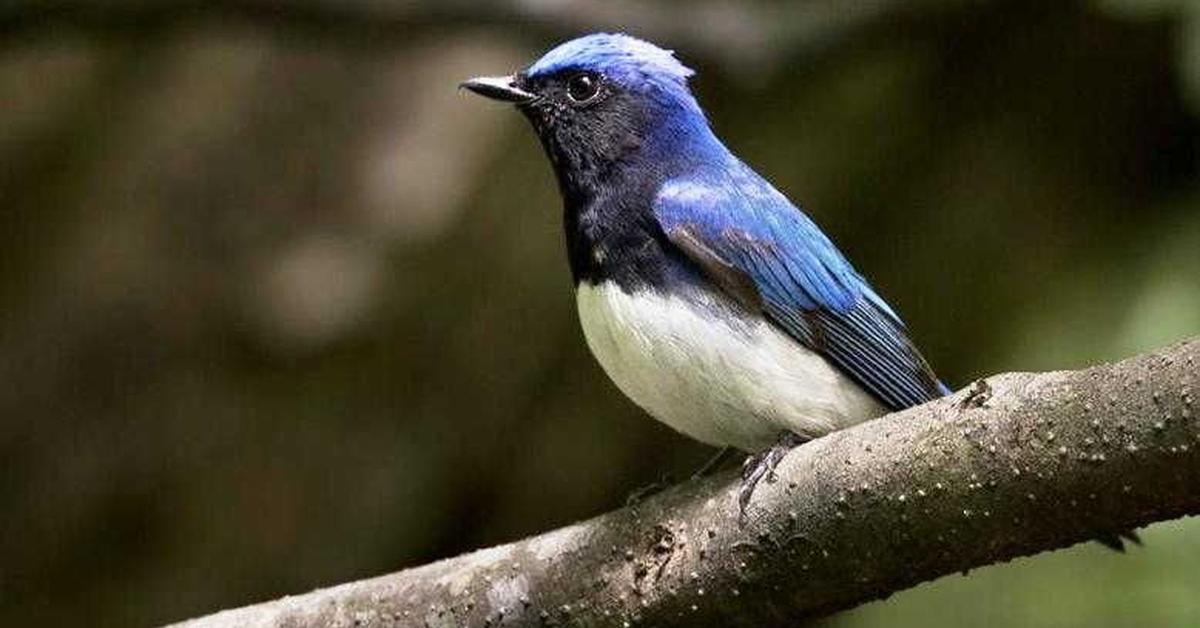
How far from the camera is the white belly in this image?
11.6 feet

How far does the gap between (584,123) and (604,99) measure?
10cm

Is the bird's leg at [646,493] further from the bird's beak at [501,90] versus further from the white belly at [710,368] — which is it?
the bird's beak at [501,90]

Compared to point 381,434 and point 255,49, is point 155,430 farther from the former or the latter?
point 255,49

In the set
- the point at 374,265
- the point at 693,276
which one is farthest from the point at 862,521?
the point at 374,265

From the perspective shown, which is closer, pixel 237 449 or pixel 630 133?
pixel 630 133

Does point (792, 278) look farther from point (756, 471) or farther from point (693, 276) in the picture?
point (756, 471)

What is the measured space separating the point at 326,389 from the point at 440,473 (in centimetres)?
56

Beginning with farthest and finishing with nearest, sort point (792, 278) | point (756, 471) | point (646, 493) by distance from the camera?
point (792, 278)
point (646, 493)
point (756, 471)

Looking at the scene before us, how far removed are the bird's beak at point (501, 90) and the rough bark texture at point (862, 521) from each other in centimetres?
121

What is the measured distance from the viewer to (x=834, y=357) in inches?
148

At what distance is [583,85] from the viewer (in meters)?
4.14

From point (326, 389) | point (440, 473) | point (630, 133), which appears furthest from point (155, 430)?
point (630, 133)

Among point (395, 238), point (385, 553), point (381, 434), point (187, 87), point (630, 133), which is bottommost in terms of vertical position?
point (385, 553)

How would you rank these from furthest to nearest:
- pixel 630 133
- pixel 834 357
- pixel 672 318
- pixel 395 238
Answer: pixel 395 238 < pixel 630 133 < pixel 834 357 < pixel 672 318
